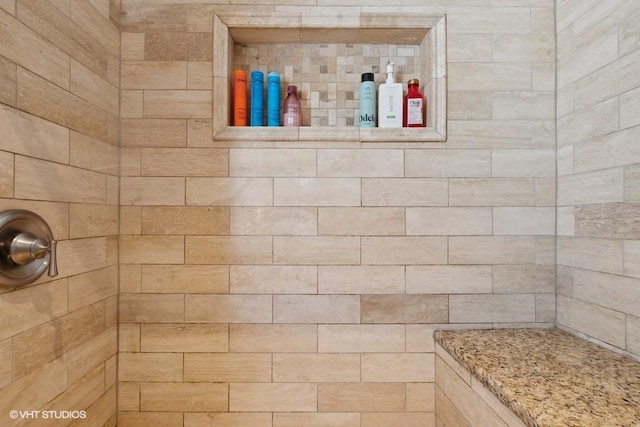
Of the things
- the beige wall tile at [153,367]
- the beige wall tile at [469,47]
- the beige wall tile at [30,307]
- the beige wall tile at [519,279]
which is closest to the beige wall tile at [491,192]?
the beige wall tile at [519,279]

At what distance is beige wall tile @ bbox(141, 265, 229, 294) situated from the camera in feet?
4.50

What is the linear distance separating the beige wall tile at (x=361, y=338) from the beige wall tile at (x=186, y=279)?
1.36ft

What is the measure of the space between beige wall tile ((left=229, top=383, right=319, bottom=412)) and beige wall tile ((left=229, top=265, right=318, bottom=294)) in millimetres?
353

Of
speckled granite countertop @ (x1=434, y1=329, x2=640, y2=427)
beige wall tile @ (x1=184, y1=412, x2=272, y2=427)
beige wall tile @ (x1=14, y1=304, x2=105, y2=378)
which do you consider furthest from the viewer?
beige wall tile @ (x1=184, y1=412, x2=272, y2=427)

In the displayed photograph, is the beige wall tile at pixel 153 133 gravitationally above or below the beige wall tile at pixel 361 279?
above

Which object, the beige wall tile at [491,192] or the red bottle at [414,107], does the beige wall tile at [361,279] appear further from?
the red bottle at [414,107]

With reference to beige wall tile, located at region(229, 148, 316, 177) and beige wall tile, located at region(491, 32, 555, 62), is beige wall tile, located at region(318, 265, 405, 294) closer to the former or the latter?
beige wall tile, located at region(229, 148, 316, 177)

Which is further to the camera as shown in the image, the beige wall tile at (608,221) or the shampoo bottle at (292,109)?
the shampoo bottle at (292,109)

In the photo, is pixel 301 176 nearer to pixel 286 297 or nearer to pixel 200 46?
pixel 286 297

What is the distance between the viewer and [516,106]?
1.40m

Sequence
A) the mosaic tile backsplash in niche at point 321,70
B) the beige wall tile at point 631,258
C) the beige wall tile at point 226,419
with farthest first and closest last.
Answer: the mosaic tile backsplash in niche at point 321,70, the beige wall tile at point 226,419, the beige wall tile at point 631,258

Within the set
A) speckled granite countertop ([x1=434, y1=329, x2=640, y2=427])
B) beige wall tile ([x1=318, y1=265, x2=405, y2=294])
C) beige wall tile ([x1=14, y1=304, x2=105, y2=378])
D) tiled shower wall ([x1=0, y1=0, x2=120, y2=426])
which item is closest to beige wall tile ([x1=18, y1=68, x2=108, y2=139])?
tiled shower wall ([x1=0, y1=0, x2=120, y2=426])

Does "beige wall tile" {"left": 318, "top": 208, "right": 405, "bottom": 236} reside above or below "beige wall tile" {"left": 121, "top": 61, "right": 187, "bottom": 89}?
below

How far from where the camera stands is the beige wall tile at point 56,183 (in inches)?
36.4
